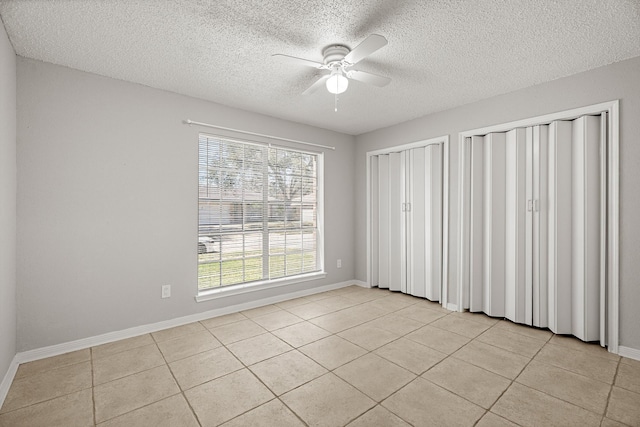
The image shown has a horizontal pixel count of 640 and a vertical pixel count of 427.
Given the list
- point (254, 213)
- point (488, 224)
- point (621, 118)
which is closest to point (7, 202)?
point (254, 213)

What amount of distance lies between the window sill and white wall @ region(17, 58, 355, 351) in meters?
0.10

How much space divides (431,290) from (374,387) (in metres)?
2.18

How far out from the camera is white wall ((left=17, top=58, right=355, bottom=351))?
2.39m

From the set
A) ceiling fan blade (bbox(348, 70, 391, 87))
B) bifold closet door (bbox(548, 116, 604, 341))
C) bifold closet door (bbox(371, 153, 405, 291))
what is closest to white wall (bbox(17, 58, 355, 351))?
ceiling fan blade (bbox(348, 70, 391, 87))

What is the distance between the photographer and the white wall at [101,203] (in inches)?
94.3

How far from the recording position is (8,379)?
204cm

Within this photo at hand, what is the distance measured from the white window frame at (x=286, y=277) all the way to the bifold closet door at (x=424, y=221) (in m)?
1.26

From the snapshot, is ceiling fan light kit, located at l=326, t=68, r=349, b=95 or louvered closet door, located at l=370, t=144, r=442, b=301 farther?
louvered closet door, located at l=370, t=144, r=442, b=301

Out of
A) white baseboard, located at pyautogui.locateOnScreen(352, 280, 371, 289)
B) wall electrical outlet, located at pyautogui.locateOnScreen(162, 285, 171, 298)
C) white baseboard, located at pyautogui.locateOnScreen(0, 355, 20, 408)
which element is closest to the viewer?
white baseboard, located at pyautogui.locateOnScreen(0, 355, 20, 408)

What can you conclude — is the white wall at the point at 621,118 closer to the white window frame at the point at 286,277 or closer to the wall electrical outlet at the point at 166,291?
the white window frame at the point at 286,277

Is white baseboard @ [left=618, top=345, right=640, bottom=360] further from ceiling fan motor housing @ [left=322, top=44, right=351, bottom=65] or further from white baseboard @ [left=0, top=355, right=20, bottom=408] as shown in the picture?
white baseboard @ [left=0, top=355, right=20, bottom=408]

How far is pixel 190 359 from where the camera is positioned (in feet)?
7.90

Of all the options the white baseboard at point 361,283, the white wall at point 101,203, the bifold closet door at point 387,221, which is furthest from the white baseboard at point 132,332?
the bifold closet door at point 387,221

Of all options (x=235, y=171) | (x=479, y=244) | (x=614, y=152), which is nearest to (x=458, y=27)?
(x=614, y=152)
